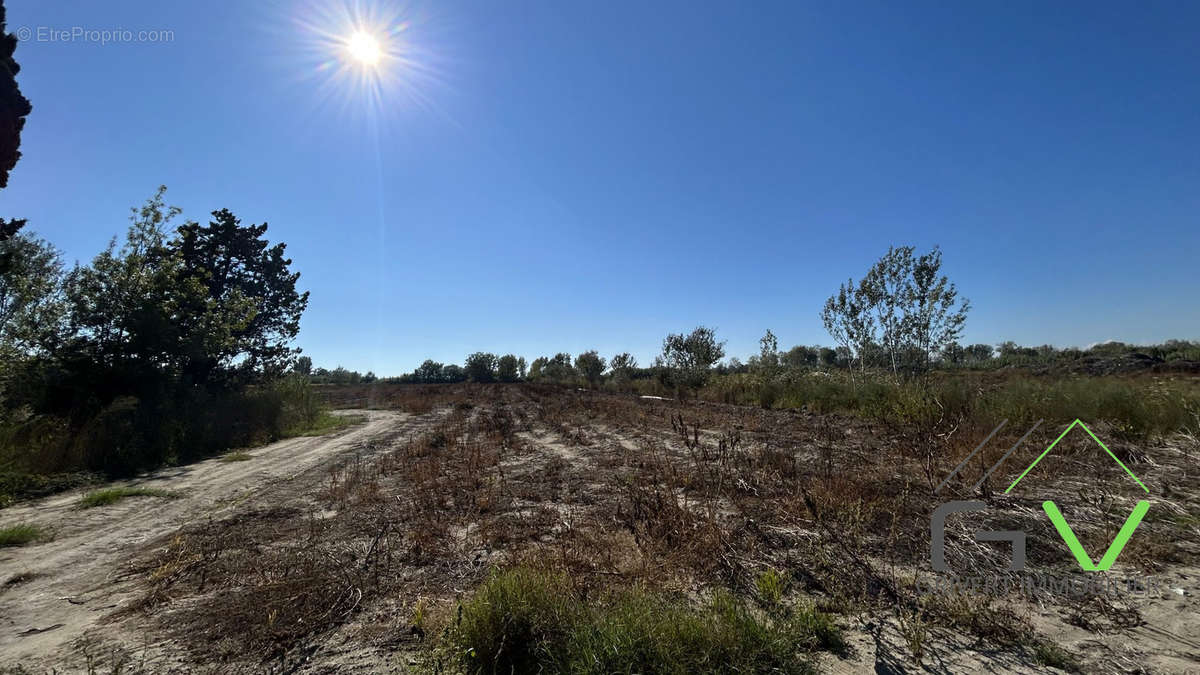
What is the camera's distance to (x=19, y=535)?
173 inches

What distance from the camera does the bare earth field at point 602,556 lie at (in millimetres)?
2508

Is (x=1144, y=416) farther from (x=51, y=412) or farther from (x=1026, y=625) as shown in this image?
(x=51, y=412)

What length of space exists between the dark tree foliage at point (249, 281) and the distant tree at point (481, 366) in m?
39.3

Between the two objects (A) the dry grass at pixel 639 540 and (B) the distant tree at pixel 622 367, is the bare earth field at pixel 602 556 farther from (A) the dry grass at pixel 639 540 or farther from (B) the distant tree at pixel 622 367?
(B) the distant tree at pixel 622 367

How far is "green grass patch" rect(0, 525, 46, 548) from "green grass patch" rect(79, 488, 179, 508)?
1147 millimetres

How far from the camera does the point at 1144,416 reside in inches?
282

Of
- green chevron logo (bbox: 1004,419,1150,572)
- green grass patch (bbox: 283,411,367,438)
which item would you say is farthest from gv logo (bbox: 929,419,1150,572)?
green grass patch (bbox: 283,411,367,438)

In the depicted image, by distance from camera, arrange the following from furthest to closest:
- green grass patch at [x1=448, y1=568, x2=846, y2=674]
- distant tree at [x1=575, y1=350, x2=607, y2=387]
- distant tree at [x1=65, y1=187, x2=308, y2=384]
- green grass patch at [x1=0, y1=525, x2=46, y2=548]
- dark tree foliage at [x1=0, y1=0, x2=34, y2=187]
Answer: distant tree at [x1=575, y1=350, x2=607, y2=387], distant tree at [x1=65, y1=187, x2=308, y2=384], dark tree foliage at [x1=0, y1=0, x2=34, y2=187], green grass patch at [x1=0, y1=525, x2=46, y2=548], green grass patch at [x1=448, y1=568, x2=846, y2=674]

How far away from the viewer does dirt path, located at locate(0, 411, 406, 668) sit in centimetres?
282

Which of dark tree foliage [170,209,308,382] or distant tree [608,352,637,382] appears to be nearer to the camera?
dark tree foliage [170,209,308,382]

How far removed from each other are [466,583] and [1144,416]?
432 inches

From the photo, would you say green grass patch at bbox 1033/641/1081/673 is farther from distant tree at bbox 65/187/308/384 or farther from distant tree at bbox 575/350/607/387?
distant tree at bbox 575/350/607/387

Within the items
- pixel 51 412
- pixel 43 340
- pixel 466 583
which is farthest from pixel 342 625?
pixel 43 340

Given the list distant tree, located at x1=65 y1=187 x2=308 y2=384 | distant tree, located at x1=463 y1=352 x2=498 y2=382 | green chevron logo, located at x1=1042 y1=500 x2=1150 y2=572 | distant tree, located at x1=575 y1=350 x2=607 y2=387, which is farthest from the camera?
distant tree, located at x1=463 y1=352 x2=498 y2=382
